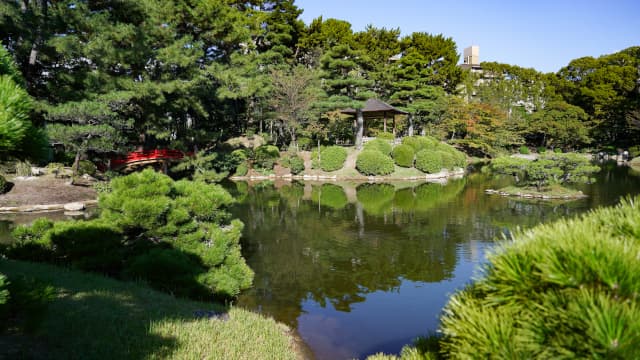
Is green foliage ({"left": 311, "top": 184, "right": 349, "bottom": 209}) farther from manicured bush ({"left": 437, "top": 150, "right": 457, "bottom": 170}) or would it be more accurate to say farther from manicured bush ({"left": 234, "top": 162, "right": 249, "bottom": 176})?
manicured bush ({"left": 437, "top": 150, "right": 457, "bottom": 170})

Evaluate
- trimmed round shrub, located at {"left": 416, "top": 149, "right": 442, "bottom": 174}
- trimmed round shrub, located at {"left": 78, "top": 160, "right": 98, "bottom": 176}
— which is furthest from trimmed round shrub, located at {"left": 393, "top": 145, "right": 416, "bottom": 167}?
trimmed round shrub, located at {"left": 78, "top": 160, "right": 98, "bottom": 176}

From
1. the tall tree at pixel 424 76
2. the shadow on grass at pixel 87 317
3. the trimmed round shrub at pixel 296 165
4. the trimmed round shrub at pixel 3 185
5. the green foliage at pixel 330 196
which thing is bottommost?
the green foliage at pixel 330 196

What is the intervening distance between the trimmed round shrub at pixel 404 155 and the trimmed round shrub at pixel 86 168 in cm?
1521

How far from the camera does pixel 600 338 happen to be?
972 mm

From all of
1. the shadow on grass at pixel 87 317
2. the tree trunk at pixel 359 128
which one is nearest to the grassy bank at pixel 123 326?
the shadow on grass at pixel 87 317

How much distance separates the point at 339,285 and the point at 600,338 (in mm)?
6410

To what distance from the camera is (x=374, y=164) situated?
22.4 meters

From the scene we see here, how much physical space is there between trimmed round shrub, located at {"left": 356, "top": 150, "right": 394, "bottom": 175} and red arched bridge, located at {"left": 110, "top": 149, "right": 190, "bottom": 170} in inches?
375

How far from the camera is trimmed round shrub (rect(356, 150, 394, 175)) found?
22391mm

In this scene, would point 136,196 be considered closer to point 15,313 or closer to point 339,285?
point 339,285

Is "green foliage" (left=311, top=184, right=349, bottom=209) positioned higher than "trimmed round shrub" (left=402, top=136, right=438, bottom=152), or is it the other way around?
"trimmed round shrub" (left=402, top=136, right=438, bottom=152)

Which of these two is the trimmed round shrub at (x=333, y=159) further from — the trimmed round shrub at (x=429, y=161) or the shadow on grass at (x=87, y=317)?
the shadow on grass at (x=87, y=317)

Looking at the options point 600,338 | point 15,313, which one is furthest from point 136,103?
point 600,338

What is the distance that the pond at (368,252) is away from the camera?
579cm
